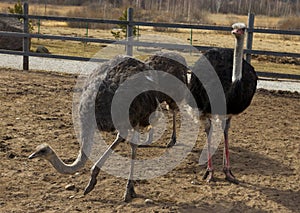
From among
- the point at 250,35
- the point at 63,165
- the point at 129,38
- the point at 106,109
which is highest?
the point at 250,35

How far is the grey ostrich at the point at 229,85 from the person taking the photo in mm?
5039

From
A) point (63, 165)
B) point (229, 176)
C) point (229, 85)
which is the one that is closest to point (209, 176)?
point (229, 176)

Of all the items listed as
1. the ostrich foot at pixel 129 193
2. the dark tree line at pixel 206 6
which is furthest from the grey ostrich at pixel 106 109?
the dark tree line at pixel 206 6

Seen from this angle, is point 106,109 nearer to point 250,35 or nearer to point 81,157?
point 81,157

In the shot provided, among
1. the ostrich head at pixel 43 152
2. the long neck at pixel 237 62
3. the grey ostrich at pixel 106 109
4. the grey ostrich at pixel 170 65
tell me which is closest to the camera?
the ostrich head at pixel 43 152

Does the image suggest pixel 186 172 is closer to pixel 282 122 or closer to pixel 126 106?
pixel 126 106

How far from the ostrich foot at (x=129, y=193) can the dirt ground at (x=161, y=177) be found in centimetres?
5

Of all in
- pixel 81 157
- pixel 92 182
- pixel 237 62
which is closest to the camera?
pixel 81 157

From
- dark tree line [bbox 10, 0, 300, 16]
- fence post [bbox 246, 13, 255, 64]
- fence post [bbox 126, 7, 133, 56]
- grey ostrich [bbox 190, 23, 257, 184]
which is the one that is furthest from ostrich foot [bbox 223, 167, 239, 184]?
dark tree line [bbox 10, 0, 300, 16]

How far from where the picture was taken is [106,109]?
4.44m

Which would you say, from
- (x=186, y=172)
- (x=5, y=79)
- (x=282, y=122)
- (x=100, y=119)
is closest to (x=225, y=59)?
(x=186, y=172)

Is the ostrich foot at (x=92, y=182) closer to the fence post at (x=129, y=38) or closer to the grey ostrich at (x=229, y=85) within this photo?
the grey ostrich at (x=229, y=85)

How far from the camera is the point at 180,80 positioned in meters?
5.86

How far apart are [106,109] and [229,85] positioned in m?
1.35
